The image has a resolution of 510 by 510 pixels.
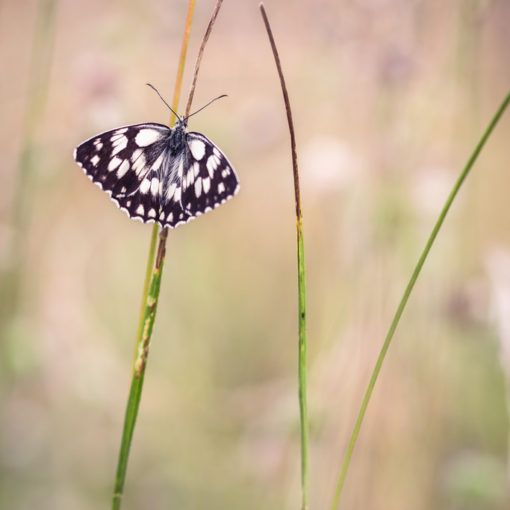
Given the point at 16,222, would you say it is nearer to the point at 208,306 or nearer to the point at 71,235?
the point at 71,235

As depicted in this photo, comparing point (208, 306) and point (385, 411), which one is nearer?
point (385, 411)

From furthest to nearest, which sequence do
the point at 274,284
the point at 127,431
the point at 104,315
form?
the point at 274,284 → the point at 104,315 → the point at 127,431

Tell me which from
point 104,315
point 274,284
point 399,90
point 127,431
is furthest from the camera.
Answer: point 274,284

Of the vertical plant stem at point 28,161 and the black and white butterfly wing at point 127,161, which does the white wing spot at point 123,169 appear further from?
the vertical plant stem at point 28,161

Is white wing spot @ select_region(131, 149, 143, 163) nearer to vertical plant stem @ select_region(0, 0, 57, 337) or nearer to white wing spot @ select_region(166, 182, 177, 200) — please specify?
white wing spot @ select_region(166, 182, 177, 200)

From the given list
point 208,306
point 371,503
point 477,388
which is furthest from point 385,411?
point 208,306

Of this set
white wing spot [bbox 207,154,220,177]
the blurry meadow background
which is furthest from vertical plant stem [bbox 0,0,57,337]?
white wing spot [bbox 207,154,220,177]

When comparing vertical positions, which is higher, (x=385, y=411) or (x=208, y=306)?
(x=208, y=306)

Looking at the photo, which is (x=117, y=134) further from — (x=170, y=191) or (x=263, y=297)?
(x=263, y=297)

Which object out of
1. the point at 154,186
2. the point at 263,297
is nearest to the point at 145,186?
the point at 154,186
